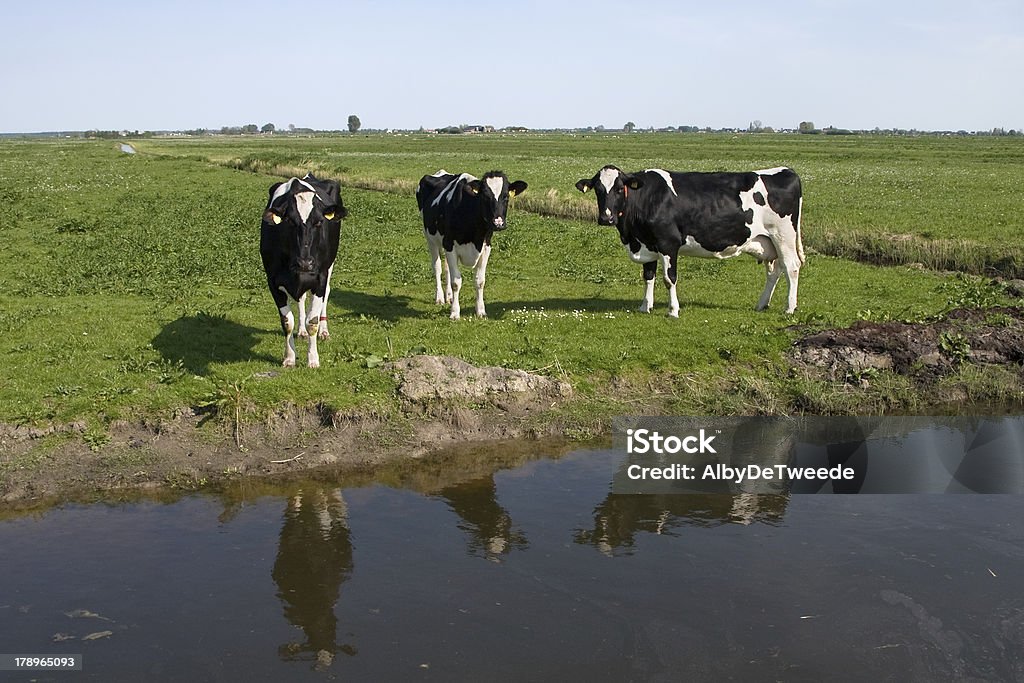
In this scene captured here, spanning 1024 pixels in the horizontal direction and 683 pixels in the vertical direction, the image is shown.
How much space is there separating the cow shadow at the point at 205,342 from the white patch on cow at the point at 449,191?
4.14 metres

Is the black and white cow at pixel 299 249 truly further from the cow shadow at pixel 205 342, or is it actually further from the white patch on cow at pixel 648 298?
the white patch on cow at pixel 648 298

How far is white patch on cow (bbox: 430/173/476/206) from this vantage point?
17.7 meters

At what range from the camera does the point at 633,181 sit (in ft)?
57.7

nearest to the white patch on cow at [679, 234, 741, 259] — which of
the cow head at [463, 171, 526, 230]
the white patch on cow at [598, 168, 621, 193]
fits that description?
the white patch on cow at [598, 168, 621, 193]

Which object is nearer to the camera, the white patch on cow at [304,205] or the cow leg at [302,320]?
the white patch on cow at [304,205]

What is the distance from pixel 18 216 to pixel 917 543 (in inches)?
1321

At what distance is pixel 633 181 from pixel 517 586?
10298mm

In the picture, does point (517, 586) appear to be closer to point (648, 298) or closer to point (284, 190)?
point (284, 190)

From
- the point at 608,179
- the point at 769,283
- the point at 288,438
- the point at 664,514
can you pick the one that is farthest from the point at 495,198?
the point at 664,514

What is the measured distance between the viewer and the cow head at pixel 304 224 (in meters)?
13.7

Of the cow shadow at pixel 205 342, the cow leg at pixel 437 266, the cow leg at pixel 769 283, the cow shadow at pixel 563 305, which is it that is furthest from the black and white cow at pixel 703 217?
the cow shadow at pixel 205 342

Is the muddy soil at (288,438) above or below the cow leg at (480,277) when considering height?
below

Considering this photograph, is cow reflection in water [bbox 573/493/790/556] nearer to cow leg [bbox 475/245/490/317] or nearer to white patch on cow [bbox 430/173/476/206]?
cow leg [bbox 475/245/490/317]

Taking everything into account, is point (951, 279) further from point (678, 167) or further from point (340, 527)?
point (678, 167)
